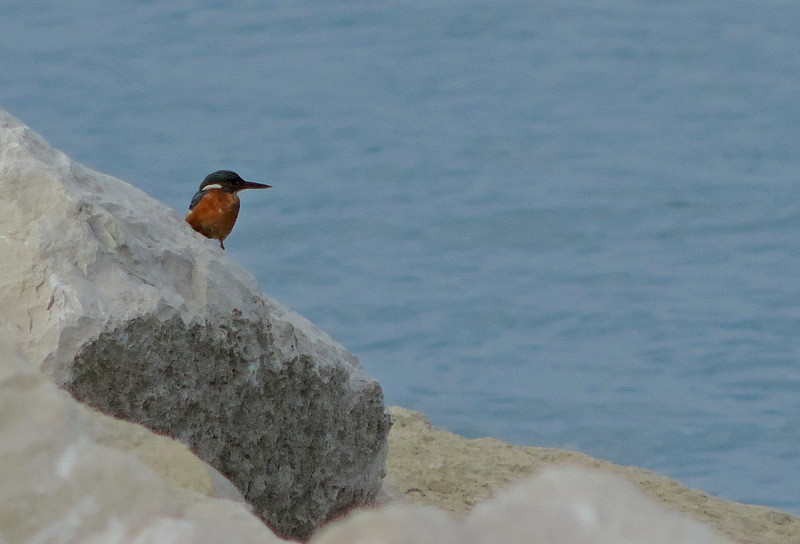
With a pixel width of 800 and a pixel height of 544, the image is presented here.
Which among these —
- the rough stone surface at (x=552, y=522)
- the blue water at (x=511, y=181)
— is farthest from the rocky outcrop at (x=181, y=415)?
the blue water at (x=511, y=181)

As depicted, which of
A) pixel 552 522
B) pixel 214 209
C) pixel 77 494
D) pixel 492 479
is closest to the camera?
pixel 552 522

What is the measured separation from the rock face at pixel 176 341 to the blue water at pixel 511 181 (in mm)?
3635

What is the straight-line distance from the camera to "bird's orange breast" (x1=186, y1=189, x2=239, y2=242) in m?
3.06

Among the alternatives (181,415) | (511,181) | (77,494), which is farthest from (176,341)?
(511,181)

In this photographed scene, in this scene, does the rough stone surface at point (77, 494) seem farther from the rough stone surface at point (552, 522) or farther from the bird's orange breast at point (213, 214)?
the bird's orange breast at point (213, 214)

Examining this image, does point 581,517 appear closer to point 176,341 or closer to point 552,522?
point 552,522

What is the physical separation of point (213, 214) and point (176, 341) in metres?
0.84

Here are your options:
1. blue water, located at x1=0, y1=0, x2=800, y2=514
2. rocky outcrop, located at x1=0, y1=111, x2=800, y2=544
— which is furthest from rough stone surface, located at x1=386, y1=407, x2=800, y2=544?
blue water, located at x1=0, y1=0, x2=800, y2=514

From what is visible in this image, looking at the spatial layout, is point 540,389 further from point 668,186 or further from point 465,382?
point 668,186

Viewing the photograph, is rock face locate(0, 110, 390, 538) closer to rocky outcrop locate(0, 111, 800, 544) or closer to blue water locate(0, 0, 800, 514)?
rocky outcrop locate(0, 111, 800, 544)

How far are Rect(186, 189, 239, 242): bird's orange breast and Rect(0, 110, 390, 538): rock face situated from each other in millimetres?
294

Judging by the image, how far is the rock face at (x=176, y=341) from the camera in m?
2.16

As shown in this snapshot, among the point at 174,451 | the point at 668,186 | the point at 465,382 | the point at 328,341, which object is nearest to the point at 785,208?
the point at 668,186

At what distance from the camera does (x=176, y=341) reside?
229 centimetres
